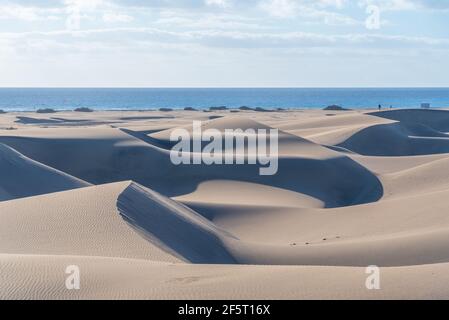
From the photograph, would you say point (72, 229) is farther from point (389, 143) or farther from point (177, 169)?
point (389, 143)

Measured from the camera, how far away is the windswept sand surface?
7.75 meters

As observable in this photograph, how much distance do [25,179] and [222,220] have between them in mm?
5836

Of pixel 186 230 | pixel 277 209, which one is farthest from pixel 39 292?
pixel 277 209

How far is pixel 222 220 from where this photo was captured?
18062mm

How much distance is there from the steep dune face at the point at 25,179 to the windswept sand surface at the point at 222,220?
6cm

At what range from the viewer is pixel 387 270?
340 inches

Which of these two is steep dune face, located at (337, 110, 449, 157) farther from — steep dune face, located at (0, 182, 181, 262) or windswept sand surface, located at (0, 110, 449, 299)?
steep dune face, located at (0, 182, 181, 262)

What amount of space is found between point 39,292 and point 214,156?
749 inches

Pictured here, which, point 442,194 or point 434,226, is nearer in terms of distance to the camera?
Result: point 434,226

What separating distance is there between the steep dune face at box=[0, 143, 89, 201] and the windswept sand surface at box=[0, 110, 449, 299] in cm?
6

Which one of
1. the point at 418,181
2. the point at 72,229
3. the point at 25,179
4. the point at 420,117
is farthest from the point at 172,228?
the point at 420,117

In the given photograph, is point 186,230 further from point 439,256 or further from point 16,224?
point 439,256

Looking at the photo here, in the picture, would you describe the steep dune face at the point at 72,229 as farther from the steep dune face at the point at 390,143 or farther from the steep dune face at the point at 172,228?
the steep dune face at the point at 390,143

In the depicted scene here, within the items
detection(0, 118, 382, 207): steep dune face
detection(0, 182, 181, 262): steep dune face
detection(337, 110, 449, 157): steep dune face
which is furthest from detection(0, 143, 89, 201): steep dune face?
detection(337, 110, 449, 157): steep dune face
